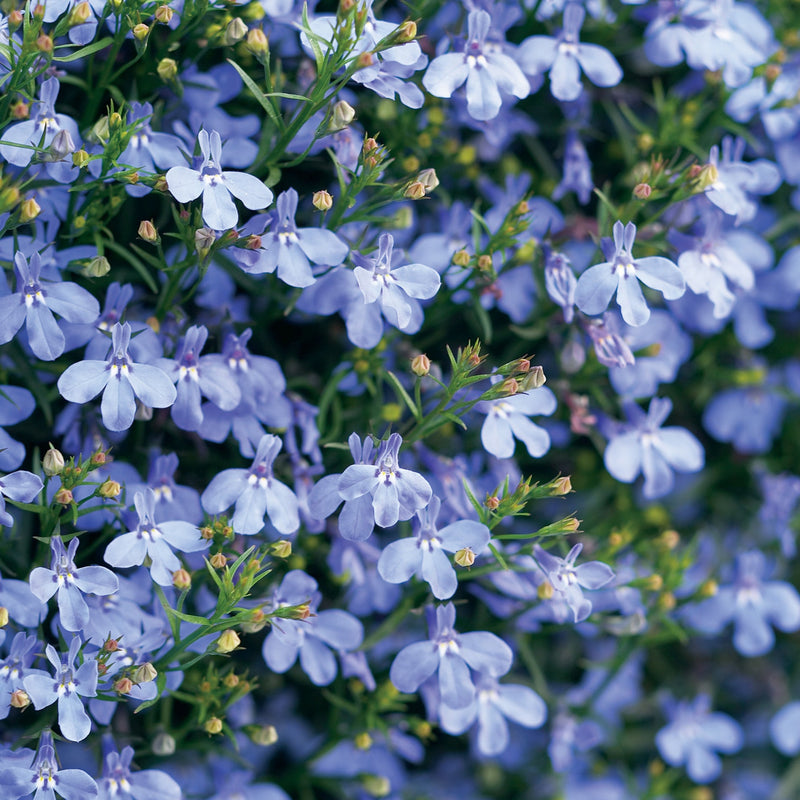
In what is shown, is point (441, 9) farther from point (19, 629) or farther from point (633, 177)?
point (19, 629)

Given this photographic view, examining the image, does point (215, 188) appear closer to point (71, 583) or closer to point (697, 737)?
point (71, 583)

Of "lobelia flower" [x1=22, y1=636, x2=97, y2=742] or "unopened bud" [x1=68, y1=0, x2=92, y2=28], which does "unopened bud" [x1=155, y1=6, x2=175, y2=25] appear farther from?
"lobelia flower" [x1=22, y1=636, x2=97, y2=742]

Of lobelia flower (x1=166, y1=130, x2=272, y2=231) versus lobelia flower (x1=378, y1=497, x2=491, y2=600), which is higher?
lobelia flower (x1=166, y1=130, x2=272, y2=231)

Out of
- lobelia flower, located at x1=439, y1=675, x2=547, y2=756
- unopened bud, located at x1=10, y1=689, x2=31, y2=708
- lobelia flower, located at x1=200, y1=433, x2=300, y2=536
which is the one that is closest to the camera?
unopened bud, located at x1=10, y1=689, x2=31, y2=708

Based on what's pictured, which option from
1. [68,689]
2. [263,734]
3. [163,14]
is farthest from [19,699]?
[163,14]

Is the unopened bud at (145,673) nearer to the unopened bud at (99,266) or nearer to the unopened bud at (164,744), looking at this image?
the unopened bud at (164,744)

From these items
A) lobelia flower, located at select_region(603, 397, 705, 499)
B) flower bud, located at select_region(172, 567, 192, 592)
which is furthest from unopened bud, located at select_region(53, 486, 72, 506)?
lobelia flower, located at select_region(603, 397, 705, 499)

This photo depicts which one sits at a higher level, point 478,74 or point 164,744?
point 478,74

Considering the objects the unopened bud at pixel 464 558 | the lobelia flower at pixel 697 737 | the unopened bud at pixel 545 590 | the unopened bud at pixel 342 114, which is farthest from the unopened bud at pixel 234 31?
the lobelia flower at pixel 697 737
